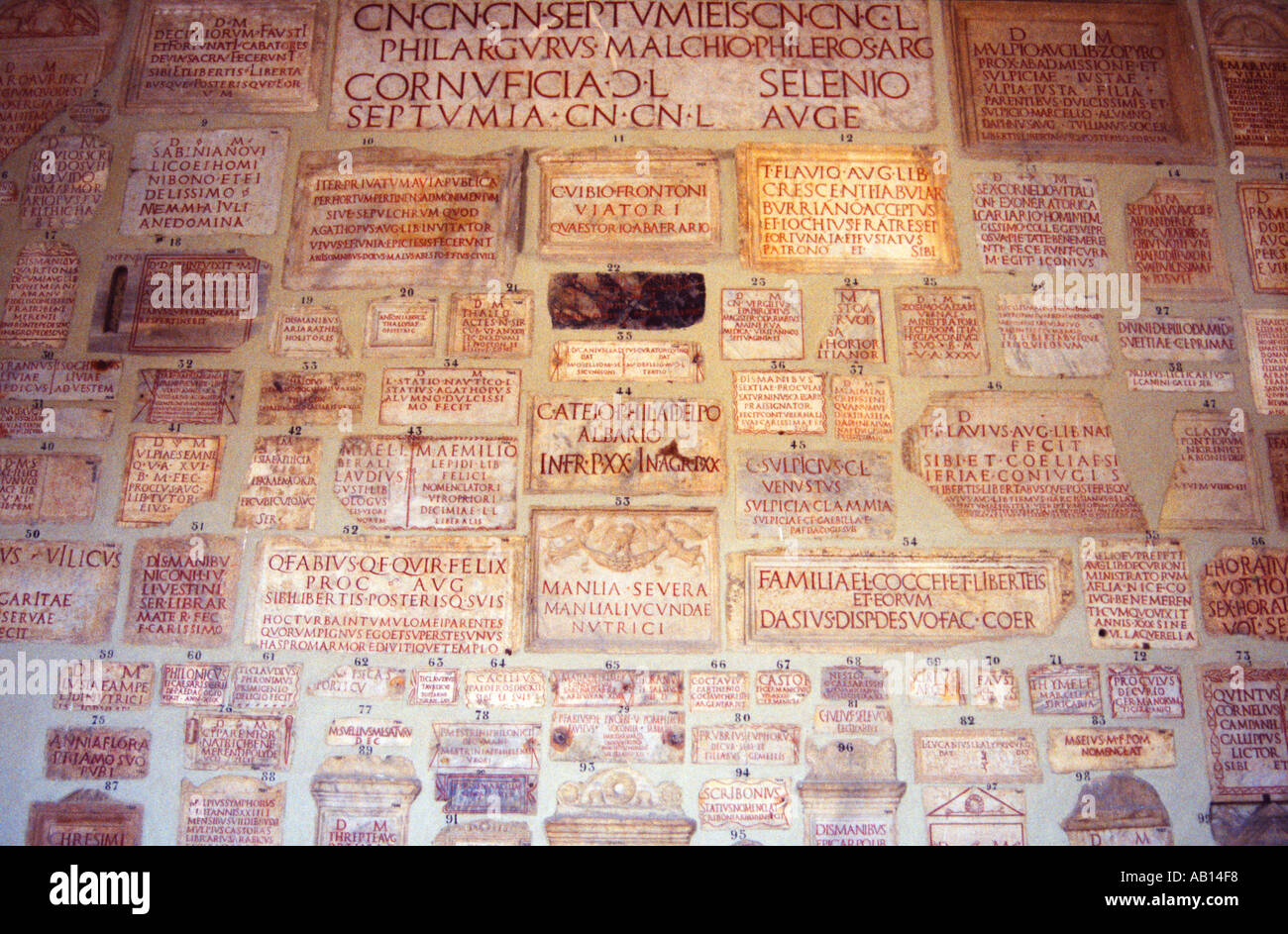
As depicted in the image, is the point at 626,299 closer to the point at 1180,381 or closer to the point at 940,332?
the point at 940,332

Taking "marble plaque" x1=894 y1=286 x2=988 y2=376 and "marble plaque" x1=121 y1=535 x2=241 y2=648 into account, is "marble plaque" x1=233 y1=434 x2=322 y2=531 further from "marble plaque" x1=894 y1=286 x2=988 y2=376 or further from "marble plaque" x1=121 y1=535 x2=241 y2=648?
"marble plaque" x1=894 y1=286 x2=988 y2=376

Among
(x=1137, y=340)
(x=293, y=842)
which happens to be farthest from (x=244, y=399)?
(x=1137, y=340)

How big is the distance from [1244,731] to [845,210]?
323 centimetres

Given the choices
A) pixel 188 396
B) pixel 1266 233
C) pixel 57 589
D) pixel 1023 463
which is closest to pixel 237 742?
pixel 57 589

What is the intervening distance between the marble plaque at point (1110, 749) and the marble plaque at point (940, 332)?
5.98 feet

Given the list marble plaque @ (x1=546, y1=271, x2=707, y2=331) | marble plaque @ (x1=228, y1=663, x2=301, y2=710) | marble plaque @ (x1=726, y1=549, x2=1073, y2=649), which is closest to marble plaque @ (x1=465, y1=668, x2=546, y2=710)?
marble plaque @ (x1=228, y1=663, x2=301, y2=710)

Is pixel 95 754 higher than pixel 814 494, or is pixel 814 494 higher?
pixel 814 494

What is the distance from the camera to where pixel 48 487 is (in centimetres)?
483

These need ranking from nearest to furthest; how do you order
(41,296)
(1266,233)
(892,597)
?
(892,597) → (41,296) → (1266,233)

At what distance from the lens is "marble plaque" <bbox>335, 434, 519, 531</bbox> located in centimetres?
477

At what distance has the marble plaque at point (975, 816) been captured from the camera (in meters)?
4.43

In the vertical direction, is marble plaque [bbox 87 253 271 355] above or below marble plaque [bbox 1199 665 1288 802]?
above

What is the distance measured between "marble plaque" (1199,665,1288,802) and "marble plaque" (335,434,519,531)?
348 cm

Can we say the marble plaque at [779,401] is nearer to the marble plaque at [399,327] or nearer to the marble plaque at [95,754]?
the marble plaque at [399,327]
